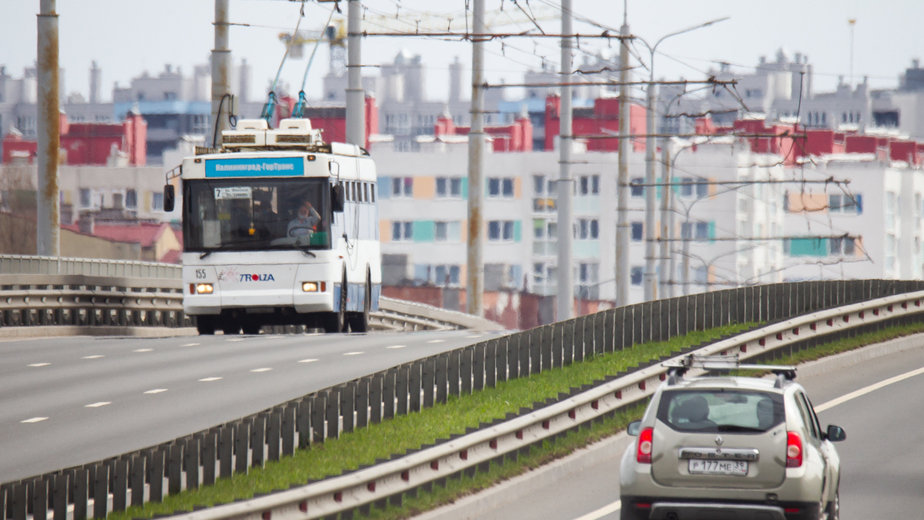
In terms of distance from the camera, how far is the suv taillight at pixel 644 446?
13.0 m

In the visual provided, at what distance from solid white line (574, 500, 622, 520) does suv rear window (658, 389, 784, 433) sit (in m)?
1.95

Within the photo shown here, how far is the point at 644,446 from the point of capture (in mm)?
13055

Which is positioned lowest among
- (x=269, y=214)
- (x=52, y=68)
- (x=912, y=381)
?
(x=912, y=381)

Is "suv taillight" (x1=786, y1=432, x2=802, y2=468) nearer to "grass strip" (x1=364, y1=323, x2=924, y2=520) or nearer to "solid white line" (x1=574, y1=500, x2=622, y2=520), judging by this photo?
"solid white line" (x1=574, y1=500, x2=622, y2=520)

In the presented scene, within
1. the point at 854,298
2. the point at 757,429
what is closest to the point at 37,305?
the point at 854,298

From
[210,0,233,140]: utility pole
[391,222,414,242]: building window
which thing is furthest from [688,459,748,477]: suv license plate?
[391,222,414,242]: building window

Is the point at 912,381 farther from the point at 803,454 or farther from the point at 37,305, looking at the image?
the point at 37,305

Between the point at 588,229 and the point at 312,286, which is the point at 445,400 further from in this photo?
the point at 588,229

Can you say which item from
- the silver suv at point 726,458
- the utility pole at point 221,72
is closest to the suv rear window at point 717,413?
the silver suv at point 726,458

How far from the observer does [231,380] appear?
898 inches

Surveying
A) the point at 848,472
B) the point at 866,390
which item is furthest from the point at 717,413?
the point at 866,390

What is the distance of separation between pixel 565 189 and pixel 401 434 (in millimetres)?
26403

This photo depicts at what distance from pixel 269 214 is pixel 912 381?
37.2 feet

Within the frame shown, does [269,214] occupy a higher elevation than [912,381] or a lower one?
higher
